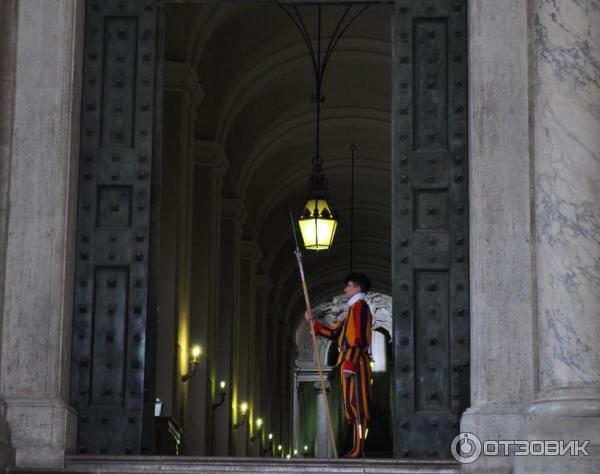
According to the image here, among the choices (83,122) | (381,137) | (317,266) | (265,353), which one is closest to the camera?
(83,122)

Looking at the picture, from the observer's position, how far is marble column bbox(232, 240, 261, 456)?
29.8 meters

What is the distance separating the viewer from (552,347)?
1181 centimetres

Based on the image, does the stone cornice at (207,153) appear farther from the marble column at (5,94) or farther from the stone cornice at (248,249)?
the marble column at (5,94)

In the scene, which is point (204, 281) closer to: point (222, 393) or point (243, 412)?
point (222, 393)


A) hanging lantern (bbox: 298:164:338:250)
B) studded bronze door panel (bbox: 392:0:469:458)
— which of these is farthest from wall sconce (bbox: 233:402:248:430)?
studded bronze door panel (bbox: 392:0:469:458)

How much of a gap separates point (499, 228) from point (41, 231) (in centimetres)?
381

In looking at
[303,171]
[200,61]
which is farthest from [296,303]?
[200,61]

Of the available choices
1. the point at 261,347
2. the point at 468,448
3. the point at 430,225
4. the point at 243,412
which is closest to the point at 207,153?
the point at 243,412

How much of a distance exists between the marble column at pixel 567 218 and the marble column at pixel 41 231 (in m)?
3.90

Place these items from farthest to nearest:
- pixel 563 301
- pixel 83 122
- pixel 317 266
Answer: pixel 317 266 → pixel 83 122 → pixel 563 301

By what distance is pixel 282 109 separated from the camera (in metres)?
27.8

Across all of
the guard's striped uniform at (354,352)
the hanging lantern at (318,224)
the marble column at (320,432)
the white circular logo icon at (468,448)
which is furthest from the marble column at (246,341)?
the marble column at (320,432)

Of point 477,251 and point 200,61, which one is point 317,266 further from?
point 477,251

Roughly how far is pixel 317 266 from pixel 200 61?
20.7m
